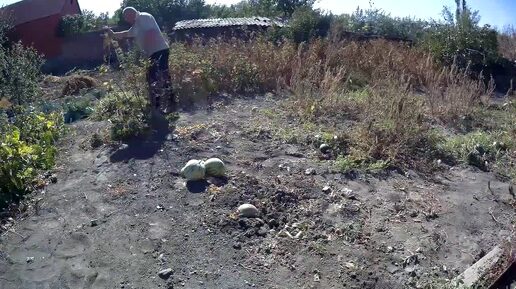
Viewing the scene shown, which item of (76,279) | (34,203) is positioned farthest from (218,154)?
(76,279)

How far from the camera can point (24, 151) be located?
606cm

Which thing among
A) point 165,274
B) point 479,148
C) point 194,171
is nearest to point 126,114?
point 194,171

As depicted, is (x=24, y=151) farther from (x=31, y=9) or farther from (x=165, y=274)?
(x=31, y=9)

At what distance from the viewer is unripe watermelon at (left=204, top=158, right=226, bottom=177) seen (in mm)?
5777

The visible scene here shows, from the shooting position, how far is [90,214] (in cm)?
536

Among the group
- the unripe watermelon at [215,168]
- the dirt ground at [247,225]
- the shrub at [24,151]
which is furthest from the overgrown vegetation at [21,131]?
the unripe watermelon at [215,168]

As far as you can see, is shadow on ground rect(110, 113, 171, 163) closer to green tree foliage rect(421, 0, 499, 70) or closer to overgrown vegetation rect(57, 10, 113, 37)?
green tree foliage rect(421, 0, 499, 70)

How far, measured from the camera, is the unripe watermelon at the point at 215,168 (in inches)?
227

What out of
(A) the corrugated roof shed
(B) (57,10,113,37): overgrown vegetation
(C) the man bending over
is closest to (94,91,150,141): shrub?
(C) the man bending over

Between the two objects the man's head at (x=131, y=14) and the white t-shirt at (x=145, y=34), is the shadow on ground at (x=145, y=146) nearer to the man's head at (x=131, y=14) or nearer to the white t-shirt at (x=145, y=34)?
the white t-shirt at (x=145, y=34)

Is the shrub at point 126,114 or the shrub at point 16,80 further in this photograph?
the shrub at point 16,80

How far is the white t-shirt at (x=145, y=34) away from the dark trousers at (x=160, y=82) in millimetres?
81

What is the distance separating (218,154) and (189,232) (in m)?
1.64

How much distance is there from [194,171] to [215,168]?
0.21m
